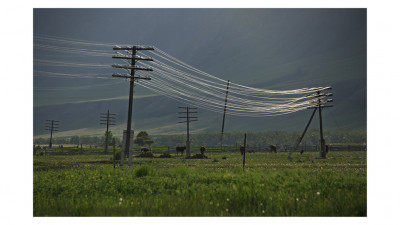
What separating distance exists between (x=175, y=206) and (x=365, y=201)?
20.6ft

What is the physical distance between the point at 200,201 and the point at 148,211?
208cm

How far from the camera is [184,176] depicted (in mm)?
20188

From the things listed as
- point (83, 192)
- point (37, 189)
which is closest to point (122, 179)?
point (83, 192)

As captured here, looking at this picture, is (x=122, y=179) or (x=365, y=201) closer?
(x=365, y=201)

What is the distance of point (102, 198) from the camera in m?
14.7

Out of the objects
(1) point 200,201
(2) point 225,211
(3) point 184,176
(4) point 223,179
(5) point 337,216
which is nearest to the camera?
(5) point 337,216

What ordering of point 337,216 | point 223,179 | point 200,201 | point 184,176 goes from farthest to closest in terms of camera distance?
1. point 184,176
2. point 223,179
3. point 200,201
4. point 337,216

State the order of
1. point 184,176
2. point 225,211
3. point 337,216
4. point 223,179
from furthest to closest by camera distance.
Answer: point 184,176 → point 223,179 → point 225,211 → point 337,216

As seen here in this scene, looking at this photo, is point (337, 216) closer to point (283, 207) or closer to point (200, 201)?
point (283, 207)
